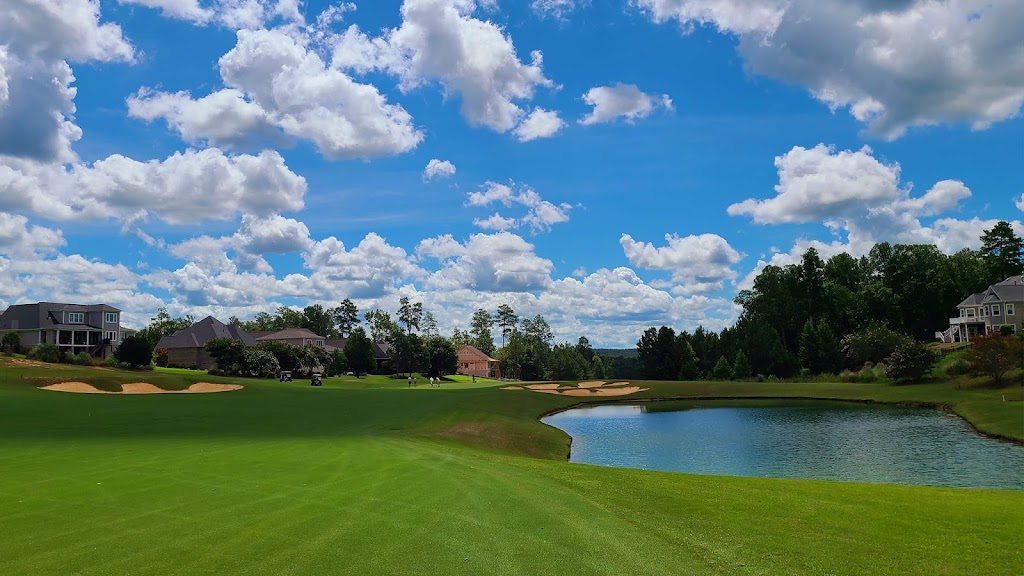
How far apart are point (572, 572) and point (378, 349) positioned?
11645cm

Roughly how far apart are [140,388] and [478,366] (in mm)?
92023

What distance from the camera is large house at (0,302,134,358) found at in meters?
83.8

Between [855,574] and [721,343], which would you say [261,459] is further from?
[721,343]

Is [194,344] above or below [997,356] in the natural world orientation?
above

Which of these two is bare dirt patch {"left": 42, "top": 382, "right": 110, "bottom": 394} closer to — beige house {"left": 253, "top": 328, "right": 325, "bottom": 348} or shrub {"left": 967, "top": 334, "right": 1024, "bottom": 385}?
shrub {"left": 967, "top": 334, "right": 1024, "bottom": 385}

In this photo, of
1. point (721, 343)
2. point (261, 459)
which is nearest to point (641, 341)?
point (721, 343)

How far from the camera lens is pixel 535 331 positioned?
516ft

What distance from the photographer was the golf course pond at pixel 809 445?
944 inches

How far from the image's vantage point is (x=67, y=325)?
85312mm

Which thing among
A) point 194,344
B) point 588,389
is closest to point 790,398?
point 588,389

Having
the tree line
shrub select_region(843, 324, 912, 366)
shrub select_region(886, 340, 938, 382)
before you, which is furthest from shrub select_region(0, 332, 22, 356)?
shrub select_region(843, 324, 912, 366)

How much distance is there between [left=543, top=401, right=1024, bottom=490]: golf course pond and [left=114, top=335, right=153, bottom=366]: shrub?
Result: 1651 inches

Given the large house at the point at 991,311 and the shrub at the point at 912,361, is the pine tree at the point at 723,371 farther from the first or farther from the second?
the large house at the point at 991,311

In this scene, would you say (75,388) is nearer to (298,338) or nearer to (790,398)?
(790,398)
